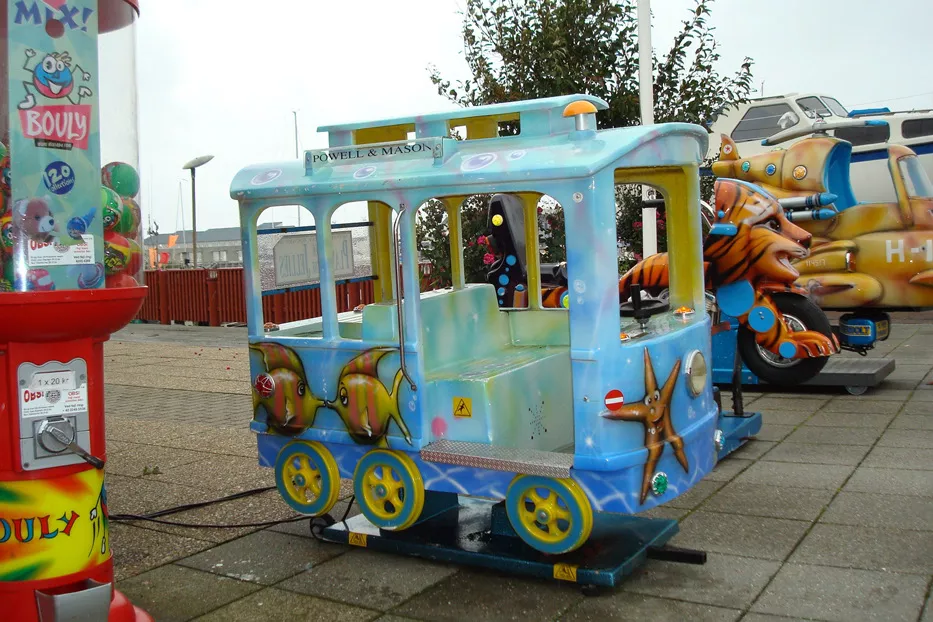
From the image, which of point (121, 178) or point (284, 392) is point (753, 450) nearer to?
point (284, 392)

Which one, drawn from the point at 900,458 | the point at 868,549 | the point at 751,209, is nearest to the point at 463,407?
the point at 868,549

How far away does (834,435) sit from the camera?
26.8 feet

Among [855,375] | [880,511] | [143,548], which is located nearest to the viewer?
[143,548]

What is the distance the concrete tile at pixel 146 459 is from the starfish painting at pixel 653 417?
14.2ft

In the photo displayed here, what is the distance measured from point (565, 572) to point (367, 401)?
4.61ft

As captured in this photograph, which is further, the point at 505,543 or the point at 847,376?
the point at 847,376

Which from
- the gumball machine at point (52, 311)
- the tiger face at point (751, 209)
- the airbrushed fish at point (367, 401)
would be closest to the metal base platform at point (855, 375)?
the tiger face at point (751, 209)

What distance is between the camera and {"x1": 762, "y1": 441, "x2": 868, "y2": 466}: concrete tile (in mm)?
7336

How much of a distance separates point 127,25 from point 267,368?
2126 millimetres

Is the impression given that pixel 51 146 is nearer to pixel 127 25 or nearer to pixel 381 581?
pixel 127 25

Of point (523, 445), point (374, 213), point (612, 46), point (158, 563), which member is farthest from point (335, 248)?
point (612, 46)

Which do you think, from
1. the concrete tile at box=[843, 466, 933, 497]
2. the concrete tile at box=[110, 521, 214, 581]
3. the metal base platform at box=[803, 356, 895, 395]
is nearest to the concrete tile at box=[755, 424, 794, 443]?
the concrete tile at box=[843, 466, 933, 497]

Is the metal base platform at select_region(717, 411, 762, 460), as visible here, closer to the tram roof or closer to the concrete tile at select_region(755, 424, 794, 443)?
the concrete tile at select_region(755, 424, 794, 443)

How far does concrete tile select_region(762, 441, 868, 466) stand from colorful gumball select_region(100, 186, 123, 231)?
514 centimetres
